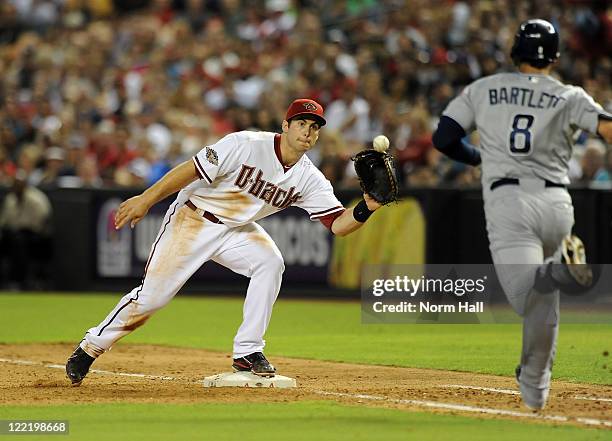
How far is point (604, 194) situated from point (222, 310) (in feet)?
16.6

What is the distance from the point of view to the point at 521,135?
7.03 m

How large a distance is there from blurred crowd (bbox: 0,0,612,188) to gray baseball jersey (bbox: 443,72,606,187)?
29.1 ft

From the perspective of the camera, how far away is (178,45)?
76.3 ft

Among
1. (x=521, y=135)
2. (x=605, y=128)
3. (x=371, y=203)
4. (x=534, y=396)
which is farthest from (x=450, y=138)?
(x=534, y=396)

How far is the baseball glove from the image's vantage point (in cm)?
829

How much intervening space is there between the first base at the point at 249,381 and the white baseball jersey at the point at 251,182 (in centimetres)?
109

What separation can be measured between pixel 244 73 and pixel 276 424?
14.9 m

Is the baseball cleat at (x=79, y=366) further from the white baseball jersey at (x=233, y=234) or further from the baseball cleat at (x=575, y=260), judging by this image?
the baseball cleat at (x=575, y=260)

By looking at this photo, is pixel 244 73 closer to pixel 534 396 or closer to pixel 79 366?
pixel 79 366

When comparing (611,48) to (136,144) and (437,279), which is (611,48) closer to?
(437,279)

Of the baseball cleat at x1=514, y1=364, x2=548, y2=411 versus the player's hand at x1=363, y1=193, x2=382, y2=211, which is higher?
the player's hand at x1=363, y1=193, x2=382, y2=211

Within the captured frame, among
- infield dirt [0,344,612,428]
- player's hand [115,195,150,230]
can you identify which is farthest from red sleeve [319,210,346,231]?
player's hand [115,195,150,230]

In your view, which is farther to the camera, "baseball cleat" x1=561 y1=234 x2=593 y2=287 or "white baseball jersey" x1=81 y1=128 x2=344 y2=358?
"white baseball jersey" x1=81 y1=128 x2=344 y2=358

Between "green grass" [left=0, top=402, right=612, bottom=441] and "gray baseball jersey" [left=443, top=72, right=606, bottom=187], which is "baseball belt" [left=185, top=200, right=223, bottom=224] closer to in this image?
"green grass" [left=0, top=402, right=612, bottom=441]
